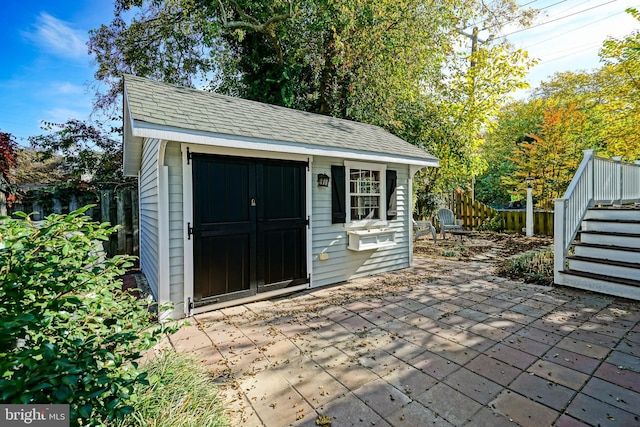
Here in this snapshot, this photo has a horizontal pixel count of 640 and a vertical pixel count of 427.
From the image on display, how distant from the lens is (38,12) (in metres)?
5.71

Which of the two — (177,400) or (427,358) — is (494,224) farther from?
(177,400)

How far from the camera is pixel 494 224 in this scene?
11.1 metres

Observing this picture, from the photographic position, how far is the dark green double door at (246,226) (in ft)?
12.7

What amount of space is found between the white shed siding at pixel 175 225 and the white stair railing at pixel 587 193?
5.73 m

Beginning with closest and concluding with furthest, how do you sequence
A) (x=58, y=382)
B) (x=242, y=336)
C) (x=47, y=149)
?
(x=58, y=382), (x=242, y=336), (x=47, y=149)

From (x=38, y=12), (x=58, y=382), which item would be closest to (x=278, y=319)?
(x=58, y=382)

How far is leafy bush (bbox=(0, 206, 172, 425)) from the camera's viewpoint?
3.45 ft

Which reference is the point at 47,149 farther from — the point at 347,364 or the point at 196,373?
the point at 347,364

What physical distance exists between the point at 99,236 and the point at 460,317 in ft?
12.3

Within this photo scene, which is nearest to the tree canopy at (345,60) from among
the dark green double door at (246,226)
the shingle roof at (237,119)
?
the shingle roof at (237,119)

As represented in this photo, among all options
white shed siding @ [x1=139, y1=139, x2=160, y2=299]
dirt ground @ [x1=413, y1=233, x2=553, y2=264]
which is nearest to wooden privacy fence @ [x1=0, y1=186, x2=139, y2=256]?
white shed siding @ [x1=139, y1=139, x2=160, y2=299]

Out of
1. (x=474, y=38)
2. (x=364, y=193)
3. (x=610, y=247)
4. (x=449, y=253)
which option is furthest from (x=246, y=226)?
(x=474, y=38)

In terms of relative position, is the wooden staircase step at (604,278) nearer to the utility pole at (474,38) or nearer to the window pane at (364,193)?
the window pane at (364,193)
